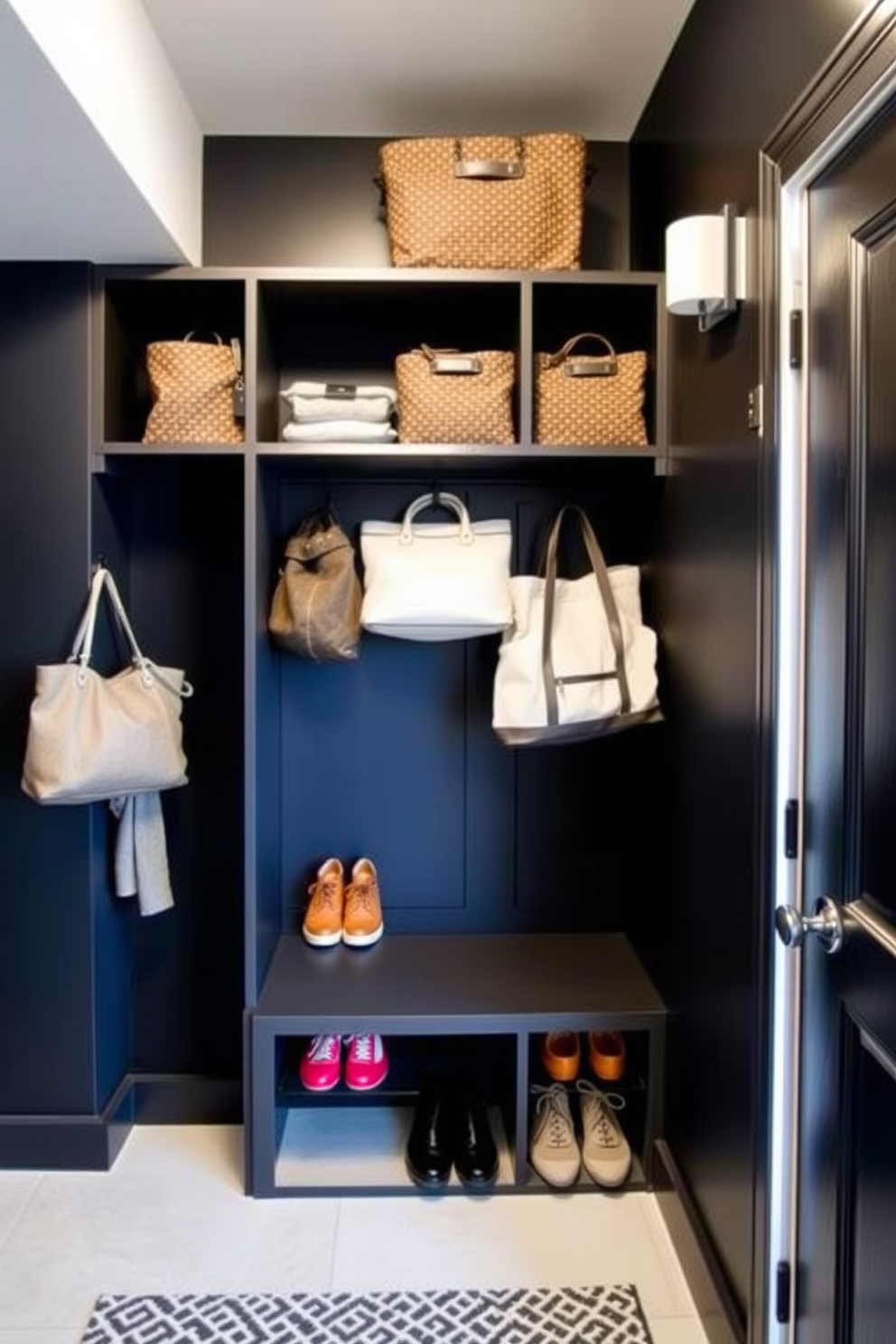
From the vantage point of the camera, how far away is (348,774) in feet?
7.70

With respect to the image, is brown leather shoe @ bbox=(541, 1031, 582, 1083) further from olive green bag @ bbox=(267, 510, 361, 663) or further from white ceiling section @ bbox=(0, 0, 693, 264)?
white ceiling section @ bbox=(0, 0, 693, 264)

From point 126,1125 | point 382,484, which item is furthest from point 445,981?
point 382,484

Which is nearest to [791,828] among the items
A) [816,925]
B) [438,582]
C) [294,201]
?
[816,925]

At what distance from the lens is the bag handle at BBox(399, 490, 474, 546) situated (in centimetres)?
205

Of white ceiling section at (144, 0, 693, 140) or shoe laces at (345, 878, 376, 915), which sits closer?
white ceiling section at (144, 0, 693, 140)

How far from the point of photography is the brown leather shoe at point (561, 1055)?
217cm

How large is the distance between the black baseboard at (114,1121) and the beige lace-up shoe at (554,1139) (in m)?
0.76

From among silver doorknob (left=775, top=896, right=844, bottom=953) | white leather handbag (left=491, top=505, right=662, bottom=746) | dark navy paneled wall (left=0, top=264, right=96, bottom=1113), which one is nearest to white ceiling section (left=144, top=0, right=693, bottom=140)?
dark navy paneled wall (left=0, top=264, right=96, bottom=1113)

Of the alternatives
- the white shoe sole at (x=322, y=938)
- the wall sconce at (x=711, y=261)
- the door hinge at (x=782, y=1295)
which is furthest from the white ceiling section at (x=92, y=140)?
the door hinge at (x=782, y=1295)

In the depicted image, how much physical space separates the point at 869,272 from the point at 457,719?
4.80 feet

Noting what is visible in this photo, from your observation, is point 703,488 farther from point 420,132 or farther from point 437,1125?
point 437,1125

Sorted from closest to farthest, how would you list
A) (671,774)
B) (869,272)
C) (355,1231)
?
(869,272)
(355,1231)
(671,774)

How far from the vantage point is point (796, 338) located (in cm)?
133

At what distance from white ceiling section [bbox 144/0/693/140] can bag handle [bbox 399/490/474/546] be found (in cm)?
88
